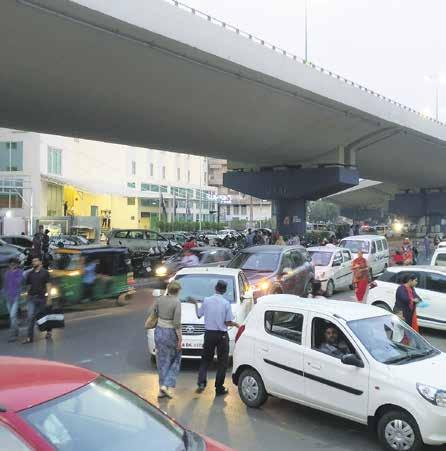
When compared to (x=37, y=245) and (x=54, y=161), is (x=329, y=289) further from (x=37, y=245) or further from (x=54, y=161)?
(x=54, y=161)

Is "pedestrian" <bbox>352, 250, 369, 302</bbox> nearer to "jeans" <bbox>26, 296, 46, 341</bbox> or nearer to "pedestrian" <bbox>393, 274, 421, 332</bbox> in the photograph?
"pedestrian" <bbox>393, 274, 421, 332</bbox>

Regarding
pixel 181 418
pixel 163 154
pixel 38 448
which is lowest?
pixel 181 418

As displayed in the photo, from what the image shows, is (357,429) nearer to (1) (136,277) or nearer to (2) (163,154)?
(1) (136,277)

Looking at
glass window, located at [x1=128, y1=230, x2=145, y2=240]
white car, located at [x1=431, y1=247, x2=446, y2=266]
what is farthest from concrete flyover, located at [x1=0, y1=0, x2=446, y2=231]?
white car, located at [x1=431, y1=247, x2=446, y2=266]

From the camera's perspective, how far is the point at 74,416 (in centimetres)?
318

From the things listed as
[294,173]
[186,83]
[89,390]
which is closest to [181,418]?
[89,390]

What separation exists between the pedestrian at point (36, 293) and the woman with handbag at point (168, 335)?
456 cm

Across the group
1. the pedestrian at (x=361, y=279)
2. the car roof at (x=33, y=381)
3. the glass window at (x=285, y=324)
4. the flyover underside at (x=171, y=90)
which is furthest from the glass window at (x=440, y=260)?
the car roof at (x=33, y=381)

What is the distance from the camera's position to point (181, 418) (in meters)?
7.27

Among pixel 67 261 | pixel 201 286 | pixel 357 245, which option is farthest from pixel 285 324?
pixel 357 245

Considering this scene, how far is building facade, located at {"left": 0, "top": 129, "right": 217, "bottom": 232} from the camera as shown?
57250 millimetres

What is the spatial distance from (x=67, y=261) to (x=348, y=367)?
10.4 m

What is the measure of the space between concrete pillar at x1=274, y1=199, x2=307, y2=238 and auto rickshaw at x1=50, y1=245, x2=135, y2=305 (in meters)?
30.2

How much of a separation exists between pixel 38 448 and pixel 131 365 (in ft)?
24.0
